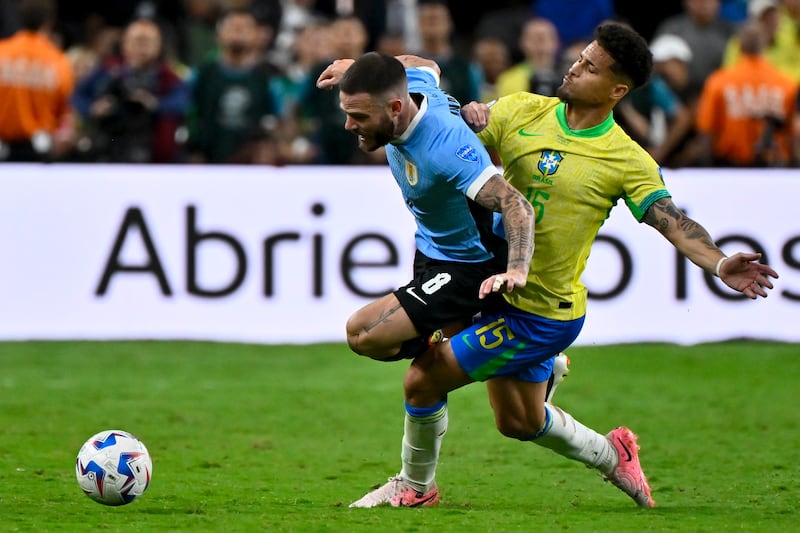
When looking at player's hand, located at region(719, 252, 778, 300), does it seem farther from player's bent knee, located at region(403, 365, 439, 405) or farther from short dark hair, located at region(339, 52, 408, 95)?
short dark hair, located at region(339, 52, 408, 95)

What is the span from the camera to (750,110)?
12898 millimetres

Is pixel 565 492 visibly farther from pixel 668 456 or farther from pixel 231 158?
pixel 231 158

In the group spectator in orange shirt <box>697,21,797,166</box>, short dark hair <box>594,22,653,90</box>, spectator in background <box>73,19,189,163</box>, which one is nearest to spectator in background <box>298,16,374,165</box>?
spectator in background <box>73,19,189,163</box>

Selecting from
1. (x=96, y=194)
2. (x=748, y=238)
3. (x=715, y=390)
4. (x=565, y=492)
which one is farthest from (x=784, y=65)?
(x=565, y=492)

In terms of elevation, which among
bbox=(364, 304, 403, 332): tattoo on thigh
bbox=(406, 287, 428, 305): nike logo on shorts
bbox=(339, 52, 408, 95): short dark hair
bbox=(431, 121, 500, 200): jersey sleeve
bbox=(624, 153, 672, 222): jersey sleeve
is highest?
bbox=(339, 52, 408, 95): short dark hair

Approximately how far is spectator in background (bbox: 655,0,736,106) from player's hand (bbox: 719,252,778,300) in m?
8.28

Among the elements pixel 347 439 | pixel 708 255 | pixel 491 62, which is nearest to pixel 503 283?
pixel 708 255

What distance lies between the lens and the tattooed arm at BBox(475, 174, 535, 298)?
5703mm

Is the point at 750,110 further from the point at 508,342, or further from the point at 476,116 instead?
the point at 508,342

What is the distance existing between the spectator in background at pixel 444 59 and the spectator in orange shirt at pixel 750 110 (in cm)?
218

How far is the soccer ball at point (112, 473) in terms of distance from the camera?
6.17 m

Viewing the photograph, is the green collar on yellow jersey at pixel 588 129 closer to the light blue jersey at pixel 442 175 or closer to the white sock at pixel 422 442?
the light blue jersey at pixel 442 175

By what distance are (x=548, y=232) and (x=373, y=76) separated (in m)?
1.09

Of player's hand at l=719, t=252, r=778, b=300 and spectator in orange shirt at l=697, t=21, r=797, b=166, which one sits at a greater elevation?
player's hand at l=719, t=252, r=778, b=300
